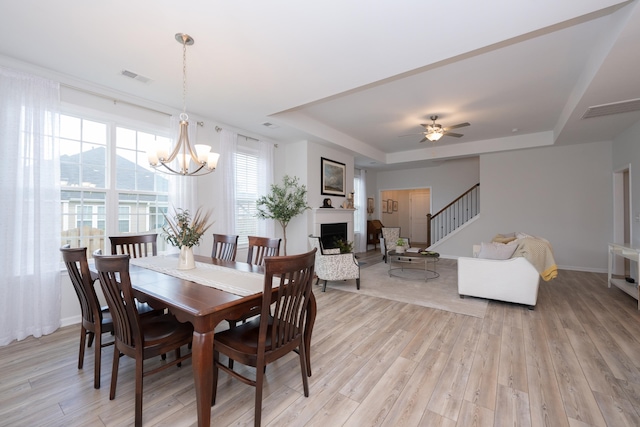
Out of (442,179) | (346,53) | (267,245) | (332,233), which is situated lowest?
(332,233)

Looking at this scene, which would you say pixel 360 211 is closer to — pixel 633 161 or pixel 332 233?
pixel 332 233

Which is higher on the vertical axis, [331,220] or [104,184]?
[104,184]

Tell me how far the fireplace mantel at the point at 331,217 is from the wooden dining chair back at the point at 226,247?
2.62 m

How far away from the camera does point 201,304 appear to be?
1.58 m

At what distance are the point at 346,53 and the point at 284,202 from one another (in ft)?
10.1

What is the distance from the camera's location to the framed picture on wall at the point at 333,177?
237 inches

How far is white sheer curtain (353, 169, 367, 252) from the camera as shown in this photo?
8.52 metres

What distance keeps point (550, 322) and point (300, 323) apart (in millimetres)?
3158

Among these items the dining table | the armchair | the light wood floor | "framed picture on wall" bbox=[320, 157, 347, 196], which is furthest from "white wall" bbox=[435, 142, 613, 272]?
the dining table

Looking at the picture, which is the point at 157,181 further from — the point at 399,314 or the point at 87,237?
the point at 399,314

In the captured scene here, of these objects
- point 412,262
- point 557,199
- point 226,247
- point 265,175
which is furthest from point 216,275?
point 557,199

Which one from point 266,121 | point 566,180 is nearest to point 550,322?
point 566,180

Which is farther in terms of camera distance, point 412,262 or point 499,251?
point 412,262

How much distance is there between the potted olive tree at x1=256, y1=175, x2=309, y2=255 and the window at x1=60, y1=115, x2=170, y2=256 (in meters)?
1.75
